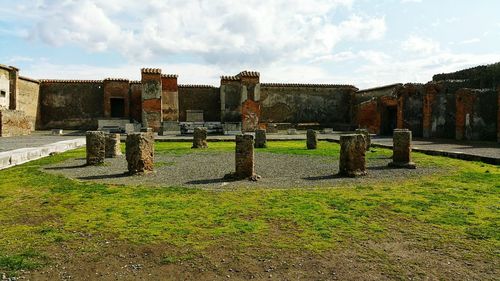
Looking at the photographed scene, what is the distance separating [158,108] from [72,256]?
65.7ft

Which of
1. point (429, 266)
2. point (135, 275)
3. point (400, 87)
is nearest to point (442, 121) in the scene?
point (400, 87)

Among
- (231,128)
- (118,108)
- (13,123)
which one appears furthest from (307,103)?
(13,123)

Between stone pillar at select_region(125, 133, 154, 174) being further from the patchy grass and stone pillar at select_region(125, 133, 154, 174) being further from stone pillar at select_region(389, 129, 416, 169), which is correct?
stone pillar at select_region(389, 129, 416, 169)

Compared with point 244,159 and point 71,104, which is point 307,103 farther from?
point 244,159

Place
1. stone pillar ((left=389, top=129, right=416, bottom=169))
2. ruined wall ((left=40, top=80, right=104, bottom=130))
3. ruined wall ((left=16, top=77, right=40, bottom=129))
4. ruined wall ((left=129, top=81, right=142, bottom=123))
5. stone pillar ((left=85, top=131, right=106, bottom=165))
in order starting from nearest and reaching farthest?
1. stone pillar ((left=389, top=129, right=416, bottom=169))
2. stone pillar ((left=85, top=131, right=106, bottom=165))
3. ruined wall ((left=16, top=77, right=40, bottom=129))
4. ruined wall ((left=40, top=80, right=104, bottom=130))
5. ruined wall ((left=129, top=81, right=142, bottom=123))

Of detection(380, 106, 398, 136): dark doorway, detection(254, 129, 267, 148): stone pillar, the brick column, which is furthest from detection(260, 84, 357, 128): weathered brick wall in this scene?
detection(254, 129, 267, 148): stone pillar

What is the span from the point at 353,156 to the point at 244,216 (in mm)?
3816

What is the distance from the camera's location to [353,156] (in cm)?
764

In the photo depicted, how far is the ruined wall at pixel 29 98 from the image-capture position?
21.8m

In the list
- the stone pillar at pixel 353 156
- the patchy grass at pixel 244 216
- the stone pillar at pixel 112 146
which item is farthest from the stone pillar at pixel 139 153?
the stone pillar at pixel 353 156

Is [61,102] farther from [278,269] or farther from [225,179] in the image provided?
[278,269]

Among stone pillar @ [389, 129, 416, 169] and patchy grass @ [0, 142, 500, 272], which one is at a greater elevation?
stone pillar @ [389, 129, 416, 169]

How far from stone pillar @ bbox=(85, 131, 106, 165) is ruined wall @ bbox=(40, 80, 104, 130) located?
1666 centimetres

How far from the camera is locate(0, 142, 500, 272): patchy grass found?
11.9ft
